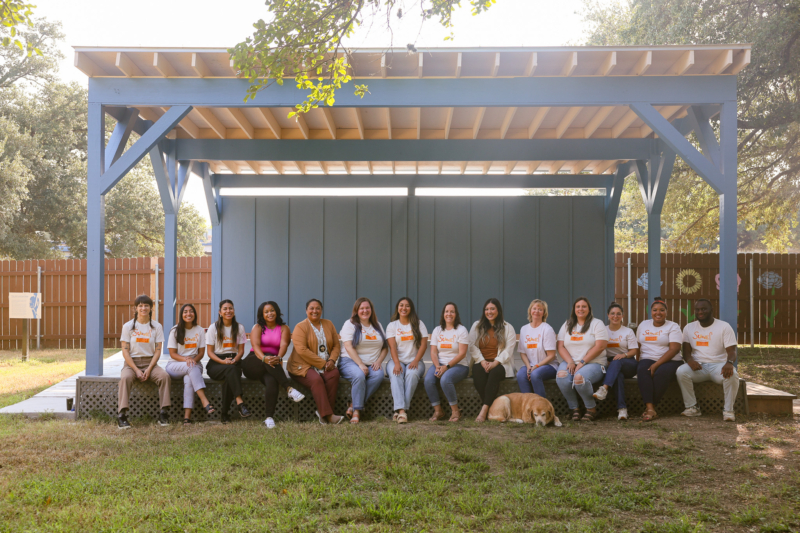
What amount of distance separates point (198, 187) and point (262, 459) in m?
6.90

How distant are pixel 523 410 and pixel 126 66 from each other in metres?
5.23

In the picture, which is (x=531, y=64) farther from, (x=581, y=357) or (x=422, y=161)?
(x=422, y=161)

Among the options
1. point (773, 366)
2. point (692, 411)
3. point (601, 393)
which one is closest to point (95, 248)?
point (601, 393)

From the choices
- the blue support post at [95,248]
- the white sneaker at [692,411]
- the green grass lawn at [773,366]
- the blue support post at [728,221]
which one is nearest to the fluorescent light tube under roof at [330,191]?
the blue support post at [95,248]

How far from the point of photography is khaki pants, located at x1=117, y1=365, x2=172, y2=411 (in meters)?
5.61

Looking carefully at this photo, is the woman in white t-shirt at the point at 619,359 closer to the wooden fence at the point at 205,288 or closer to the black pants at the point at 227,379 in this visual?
the black pants at the point at 227,379

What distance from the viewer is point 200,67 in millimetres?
5883

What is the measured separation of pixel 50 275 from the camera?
12.5 meters

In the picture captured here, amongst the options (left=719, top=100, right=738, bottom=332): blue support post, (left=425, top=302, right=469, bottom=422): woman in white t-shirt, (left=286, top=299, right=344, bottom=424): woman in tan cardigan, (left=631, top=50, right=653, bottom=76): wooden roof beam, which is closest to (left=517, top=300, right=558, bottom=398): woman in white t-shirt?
(left=425, top=302, right=469, bottom=422): woman in white t-shirt

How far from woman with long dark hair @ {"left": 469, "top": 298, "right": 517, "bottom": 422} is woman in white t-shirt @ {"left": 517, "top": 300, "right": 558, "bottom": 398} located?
0.15 metres

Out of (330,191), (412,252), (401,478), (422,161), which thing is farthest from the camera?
(330,191)

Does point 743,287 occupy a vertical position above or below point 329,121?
below

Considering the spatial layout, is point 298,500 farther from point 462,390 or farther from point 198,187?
point 198,187

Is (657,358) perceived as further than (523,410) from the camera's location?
Yes
